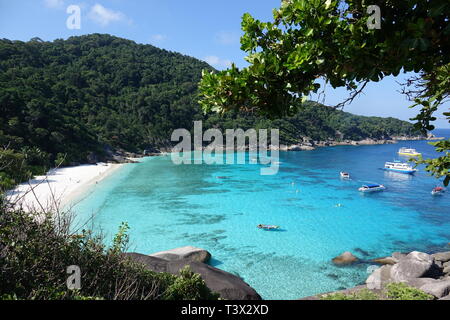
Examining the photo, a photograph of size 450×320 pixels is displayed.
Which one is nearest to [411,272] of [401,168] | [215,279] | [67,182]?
[215,279]

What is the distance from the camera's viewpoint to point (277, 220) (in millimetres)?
22078

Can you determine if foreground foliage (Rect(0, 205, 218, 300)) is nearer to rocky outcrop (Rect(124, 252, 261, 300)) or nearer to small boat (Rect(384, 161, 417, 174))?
rocky outcrop (Rect(124, 252, 261, 300))

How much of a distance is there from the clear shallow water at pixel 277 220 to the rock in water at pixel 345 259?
461 millimetres

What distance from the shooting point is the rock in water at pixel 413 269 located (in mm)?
11664

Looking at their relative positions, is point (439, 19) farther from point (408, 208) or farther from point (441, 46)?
point (408, 208)

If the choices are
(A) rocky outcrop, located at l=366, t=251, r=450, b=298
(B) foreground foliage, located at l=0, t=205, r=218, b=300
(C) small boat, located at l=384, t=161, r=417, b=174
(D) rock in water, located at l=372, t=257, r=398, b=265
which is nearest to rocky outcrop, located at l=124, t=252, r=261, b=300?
(B) foreground foliage, located at l=0, t=205, r=218, b=300

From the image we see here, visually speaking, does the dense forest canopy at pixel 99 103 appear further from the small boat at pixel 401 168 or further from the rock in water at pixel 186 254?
the rock in water at pixel 186 254

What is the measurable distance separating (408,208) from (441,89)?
2811cm

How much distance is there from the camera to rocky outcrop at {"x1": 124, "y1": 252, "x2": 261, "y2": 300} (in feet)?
29.3

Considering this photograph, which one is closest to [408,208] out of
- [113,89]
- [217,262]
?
[217,262]

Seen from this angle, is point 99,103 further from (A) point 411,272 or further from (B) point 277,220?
(A) point 411,272

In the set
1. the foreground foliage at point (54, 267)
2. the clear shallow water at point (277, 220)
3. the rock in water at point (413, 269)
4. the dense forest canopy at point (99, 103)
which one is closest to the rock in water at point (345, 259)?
the clear shallow water at point (277, 220)

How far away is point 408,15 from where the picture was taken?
218 centimetres

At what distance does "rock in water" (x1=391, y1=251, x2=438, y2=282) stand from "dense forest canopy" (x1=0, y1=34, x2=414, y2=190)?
98.3ft
